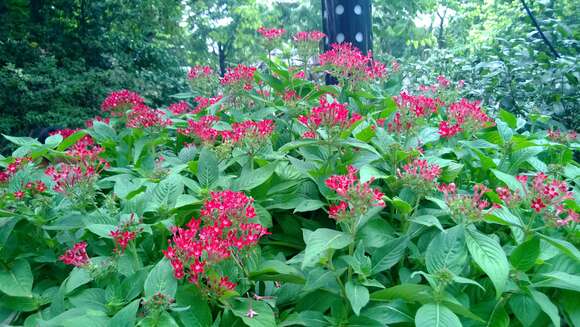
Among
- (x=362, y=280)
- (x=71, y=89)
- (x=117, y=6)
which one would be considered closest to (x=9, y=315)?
(x=362, y=280)

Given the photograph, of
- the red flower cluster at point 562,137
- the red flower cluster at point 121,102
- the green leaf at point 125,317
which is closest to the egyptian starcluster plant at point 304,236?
the green leaf at point 125,317

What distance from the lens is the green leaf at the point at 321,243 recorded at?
1188 millimetres

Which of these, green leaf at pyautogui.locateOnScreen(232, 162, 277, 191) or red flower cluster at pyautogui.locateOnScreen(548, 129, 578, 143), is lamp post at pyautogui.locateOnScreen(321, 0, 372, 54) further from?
green leaf at pyautogui.locateOnScreen(232, 162, 277, 191)

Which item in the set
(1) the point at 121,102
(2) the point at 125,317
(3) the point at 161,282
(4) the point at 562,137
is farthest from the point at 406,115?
(1) the point at 121,102

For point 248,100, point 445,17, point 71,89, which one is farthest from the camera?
point 445,17

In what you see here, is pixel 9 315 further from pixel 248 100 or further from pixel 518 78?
pixel 518 78

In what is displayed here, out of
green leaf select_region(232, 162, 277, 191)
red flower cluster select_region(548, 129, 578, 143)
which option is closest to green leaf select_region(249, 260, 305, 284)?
green leaf select_region(232, 162, 277, 191)

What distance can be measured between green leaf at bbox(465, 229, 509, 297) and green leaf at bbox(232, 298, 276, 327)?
506 millimetres

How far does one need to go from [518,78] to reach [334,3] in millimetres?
1647

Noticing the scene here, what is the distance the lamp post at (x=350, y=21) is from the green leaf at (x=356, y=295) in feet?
10.7

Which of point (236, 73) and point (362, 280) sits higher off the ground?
point (236, 73)

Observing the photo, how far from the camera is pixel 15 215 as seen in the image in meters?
1.45

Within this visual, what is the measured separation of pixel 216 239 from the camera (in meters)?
1.16

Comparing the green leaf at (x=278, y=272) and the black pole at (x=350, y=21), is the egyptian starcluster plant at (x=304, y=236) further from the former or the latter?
→ the black pole at (x=350, y=21)
